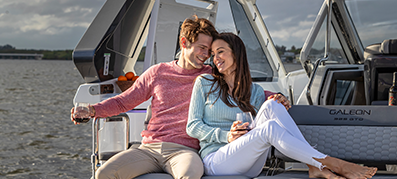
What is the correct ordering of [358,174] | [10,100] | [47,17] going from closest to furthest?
[358,174], [10,100], [47,17]

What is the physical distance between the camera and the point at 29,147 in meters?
8.12

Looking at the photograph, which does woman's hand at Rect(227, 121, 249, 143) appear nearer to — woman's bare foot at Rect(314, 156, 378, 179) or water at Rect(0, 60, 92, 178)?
woman's bare foot at Rect(314, 156, 378, 179)

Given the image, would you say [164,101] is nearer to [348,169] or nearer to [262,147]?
[262,147]

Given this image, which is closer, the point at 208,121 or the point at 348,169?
the point at 348,169

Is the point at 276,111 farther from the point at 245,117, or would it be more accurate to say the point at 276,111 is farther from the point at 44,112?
the point at 44,112

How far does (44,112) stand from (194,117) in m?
12.4

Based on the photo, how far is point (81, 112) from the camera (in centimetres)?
207

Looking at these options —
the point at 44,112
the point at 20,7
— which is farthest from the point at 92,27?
the point at 20,7

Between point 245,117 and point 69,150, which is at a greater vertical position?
point 245,117

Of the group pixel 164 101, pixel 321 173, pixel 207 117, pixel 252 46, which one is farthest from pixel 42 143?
pixel 321 173

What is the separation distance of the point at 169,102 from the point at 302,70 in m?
2.30

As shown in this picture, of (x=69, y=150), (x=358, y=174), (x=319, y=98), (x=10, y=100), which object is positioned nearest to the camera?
(x=358, y=174)

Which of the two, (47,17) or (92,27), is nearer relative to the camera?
(92,27)

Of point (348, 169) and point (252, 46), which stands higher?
point (252, 46)
